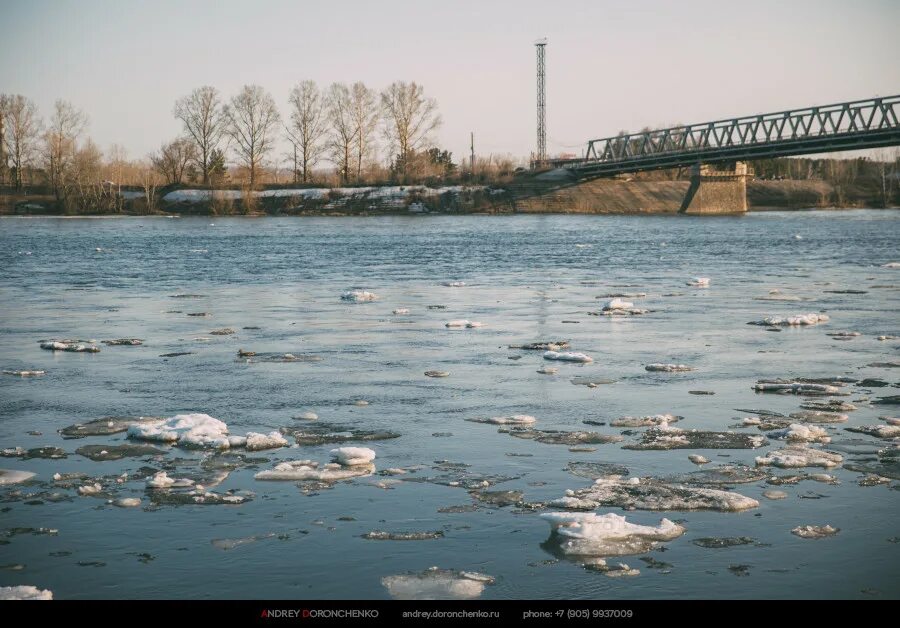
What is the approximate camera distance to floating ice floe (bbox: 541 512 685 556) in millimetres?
6734

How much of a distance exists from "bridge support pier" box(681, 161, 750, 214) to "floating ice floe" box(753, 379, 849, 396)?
328ft

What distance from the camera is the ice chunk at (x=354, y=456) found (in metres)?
8.87

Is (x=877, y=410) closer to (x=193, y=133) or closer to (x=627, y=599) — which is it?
(x=627, y=599)

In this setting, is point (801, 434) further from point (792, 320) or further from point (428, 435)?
point (792, 320)

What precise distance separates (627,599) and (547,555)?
0.85 meters

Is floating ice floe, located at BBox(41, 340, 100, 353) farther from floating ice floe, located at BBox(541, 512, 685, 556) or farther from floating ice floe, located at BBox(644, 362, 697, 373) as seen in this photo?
floating ice floe, located at BBox(541, 512, 685, 556)

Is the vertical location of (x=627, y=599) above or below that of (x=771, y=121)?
below

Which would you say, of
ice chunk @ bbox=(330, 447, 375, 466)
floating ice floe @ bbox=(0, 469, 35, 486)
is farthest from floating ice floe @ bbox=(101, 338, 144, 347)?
ice chunk @ bbox=(330, 447, 375, 466)

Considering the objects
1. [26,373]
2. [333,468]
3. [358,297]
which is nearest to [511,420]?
[333,468]

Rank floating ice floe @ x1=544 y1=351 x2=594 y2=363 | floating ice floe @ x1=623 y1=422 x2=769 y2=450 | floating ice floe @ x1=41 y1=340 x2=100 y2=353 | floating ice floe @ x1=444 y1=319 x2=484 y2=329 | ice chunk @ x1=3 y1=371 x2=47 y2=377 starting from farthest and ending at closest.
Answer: floating ice floe @ x1=444 y1=319 x2=484 y2=329 < floating ice floe @ x1=41 y1=340 x2=100 y2=353 < floating ice floe @ x1=544 y1=351 x2=594 y2=363 < ice chunk @ x1=3 y1=371 x2=47 y2=377 < floating ice floe @ x1=623 y1=422 x2=769 y2=450

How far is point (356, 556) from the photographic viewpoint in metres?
6.60

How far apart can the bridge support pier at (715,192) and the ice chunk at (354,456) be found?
104268 mm

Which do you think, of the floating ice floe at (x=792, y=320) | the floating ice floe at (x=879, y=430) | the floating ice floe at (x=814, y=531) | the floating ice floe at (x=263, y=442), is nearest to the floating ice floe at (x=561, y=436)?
the floating ice floe at (x=263, y=442)
